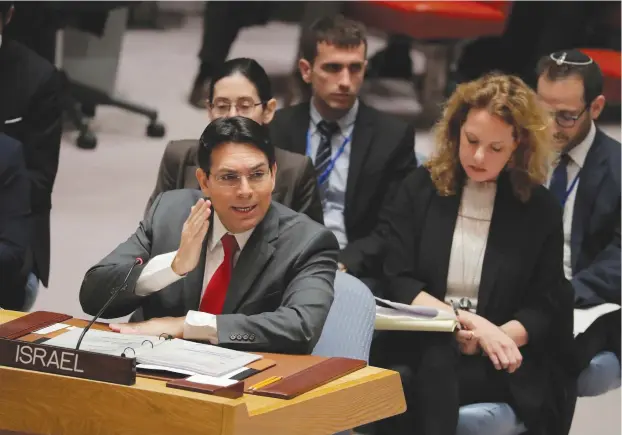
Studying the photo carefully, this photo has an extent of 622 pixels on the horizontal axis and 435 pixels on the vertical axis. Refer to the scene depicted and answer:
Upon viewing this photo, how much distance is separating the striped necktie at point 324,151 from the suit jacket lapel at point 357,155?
79 millimetres

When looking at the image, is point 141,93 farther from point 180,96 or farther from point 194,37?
point 194,37

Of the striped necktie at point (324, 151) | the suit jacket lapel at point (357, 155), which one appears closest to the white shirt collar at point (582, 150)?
the suit jacket lapel at point (357, 155)

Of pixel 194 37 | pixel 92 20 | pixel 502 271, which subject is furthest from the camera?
pixel 194 37

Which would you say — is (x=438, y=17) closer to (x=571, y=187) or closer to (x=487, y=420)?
(x=571, y=187)

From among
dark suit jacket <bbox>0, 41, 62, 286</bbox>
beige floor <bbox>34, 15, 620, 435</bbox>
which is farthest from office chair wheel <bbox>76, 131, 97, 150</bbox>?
dark suit jacket <bbox>0, 41, 62, 286</bbox>

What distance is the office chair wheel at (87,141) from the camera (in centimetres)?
700

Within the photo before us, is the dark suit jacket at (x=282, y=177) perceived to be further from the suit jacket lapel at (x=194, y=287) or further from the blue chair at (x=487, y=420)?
the blue chair at (x=487, y=420)

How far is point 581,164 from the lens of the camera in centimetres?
417

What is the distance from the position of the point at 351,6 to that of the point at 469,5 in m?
0.70

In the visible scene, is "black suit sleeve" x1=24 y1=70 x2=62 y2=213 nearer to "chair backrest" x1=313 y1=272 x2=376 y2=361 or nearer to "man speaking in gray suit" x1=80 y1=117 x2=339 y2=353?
"man speaking in gray suit" x1=80 y1=117 x2=339 y2=353

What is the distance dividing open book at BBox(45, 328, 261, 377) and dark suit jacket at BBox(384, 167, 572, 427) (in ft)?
3.34

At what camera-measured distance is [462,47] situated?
810 cm

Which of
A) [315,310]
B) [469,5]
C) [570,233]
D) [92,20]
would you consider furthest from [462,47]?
[315,310]

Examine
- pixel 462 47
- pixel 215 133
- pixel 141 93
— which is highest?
pixel 215 133
